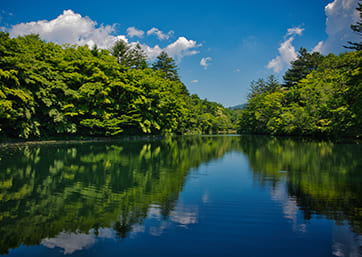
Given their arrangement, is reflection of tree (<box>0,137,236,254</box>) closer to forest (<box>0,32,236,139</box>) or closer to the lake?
the lake

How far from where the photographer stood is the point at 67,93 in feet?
92.8

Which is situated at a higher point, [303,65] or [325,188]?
[303,65]

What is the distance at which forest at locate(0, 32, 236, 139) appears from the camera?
75.9ft

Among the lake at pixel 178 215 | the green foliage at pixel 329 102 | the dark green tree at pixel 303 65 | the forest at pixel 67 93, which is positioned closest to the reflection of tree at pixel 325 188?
the lake at pixel 178 215

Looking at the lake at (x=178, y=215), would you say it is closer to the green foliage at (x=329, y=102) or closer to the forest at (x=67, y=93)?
the forest at (x=67, y=93)

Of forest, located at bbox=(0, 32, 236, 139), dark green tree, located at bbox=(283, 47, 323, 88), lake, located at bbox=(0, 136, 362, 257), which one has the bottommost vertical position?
lake, located at bbox=(0, 136, 362, 257)

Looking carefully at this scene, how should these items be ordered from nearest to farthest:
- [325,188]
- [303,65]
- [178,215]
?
1. [178,215]
2. [325,188]
3. [303,65]

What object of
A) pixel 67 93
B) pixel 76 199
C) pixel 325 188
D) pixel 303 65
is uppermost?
pixel 303 65

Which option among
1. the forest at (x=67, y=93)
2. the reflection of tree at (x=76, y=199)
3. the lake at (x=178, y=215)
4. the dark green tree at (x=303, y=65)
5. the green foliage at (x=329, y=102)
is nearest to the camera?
the lake at (x=178, y=215)

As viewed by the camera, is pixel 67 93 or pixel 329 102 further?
pixel 329 102

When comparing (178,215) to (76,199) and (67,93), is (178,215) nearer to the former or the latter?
(76,199)

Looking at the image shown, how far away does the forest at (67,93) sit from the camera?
23125 millimetres

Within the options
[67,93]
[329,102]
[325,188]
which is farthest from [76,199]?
[329,102]

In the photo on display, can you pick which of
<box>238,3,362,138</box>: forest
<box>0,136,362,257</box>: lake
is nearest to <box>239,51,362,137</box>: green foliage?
<box>238,3,362,138</box>: forest
